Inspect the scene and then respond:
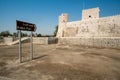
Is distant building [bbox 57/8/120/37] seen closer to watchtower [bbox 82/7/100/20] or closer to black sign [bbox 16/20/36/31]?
watchtower [bbox 82/7/100/20]

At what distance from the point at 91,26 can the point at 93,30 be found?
0.80 m

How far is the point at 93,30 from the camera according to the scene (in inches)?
589

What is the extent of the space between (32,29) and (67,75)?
10.6ft

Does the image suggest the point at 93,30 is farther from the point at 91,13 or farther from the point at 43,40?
the point at 43,40

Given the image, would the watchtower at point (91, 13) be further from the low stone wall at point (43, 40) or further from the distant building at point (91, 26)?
the low stone wall at point (43, 40)

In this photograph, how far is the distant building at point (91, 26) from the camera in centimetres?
1305

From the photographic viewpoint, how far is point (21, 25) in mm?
4273

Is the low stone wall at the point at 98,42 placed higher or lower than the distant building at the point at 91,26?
lower

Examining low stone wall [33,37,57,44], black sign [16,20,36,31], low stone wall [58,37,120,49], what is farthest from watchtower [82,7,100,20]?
black sign [16,20,36,31]

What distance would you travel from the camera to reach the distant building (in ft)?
42.8

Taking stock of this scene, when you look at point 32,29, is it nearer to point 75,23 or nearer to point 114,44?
point 114,44

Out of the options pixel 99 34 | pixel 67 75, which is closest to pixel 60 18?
pixel 99 34

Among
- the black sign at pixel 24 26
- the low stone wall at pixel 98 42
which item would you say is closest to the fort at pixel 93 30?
the low stone wall at pixel 98 42

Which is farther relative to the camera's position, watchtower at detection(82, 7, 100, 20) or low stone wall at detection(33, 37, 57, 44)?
watchtower at detection(82, 7, 100, 20)
